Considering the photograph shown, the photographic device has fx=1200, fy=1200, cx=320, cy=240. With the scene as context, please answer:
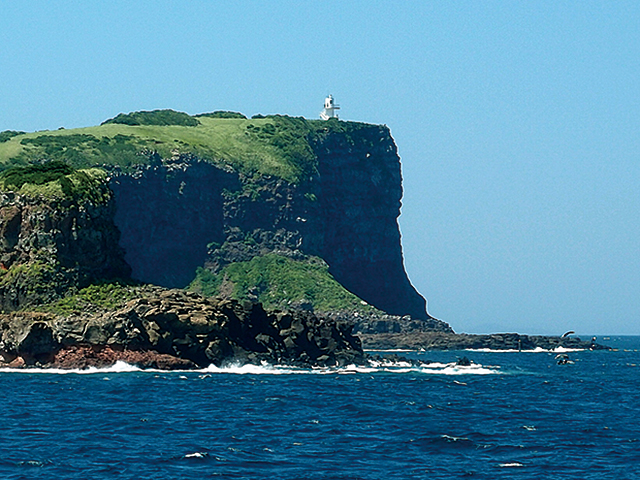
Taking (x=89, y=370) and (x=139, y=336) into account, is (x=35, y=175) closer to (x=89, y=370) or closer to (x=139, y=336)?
(x=139, y=336)

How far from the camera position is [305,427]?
6819 centimetres

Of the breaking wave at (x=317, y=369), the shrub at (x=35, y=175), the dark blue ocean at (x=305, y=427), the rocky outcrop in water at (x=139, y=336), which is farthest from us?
the shrub at (x=35, y=175)

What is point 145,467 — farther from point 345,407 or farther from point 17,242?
point 17,242

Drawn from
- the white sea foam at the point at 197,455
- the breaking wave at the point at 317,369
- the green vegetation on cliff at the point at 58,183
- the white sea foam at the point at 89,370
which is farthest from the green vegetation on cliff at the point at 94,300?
the white sea foam at the point at 197,455

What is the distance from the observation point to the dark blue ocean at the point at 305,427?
53.2m

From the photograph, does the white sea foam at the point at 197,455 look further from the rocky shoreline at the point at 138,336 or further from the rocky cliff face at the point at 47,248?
the rocky cliff face at the point at 47,248

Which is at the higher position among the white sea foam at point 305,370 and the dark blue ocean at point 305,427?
the white sea foam at point 305,370

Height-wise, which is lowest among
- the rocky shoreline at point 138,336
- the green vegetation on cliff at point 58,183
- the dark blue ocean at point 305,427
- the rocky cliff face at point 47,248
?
the dark blue ocean at point 305,427

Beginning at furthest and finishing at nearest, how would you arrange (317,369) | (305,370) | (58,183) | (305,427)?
(58,183), (317,369), (305,370), (305,427)

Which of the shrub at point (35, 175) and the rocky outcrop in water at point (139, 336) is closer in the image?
the rocky outcrop in water at point (139, 336)

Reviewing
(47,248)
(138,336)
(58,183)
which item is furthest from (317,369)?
(58,183)

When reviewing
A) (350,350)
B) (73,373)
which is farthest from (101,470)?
(350,350)

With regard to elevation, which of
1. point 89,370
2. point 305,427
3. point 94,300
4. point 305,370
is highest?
point 94,300

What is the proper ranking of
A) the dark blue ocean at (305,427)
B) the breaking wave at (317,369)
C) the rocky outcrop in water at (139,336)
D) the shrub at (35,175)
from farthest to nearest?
the shrub at (35,175), the rocky outcrop in water at (139,336), the breaking wave at (317,369), the dark blue ocean at (305,427)
